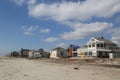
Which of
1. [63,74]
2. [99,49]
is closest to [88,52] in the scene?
[99,49]

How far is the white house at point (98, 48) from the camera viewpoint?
6644 centimetres

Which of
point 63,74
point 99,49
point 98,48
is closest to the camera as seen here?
point 63,74

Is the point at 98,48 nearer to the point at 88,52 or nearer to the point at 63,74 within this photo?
the point at 88,52

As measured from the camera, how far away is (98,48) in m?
66.8

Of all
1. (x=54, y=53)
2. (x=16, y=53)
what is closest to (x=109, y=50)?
(x=54, y=53)

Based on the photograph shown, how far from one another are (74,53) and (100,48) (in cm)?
1948

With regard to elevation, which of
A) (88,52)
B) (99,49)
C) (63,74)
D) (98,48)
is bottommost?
(63,74)

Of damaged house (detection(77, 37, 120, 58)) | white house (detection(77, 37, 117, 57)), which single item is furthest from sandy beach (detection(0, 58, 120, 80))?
white house (detection(77, 37, 117, 57))

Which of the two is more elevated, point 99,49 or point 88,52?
point 99,49

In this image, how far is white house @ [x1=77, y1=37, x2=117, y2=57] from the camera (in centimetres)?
6644

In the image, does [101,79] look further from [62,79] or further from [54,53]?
[54,53]

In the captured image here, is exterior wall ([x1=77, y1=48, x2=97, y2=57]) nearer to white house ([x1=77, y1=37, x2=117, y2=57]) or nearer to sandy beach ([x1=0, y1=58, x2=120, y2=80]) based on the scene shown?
white house ([x1=77, y1=37, x2=117, y2=57])

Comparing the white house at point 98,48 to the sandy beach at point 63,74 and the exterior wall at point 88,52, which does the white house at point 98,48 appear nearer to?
the exterior wall at point 88,52

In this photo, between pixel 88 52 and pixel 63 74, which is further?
pixel 88 52
